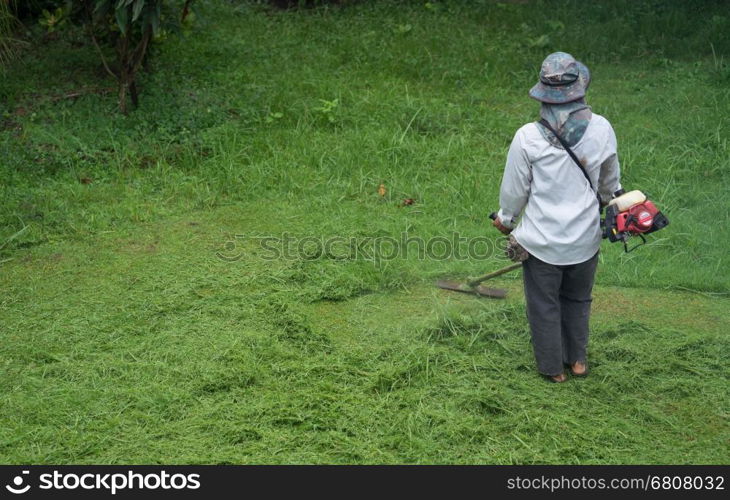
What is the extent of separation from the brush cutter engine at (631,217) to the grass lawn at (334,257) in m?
0.83

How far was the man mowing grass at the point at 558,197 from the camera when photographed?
446cm

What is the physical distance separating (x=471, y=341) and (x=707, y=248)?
2.13 m

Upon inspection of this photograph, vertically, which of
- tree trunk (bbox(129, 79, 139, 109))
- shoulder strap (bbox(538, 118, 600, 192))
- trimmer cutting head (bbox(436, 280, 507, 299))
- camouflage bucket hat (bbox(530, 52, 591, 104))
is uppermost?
camouflage bucket hat (bbox(530, 52, 591, 104))

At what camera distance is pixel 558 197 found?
4555 millimetres

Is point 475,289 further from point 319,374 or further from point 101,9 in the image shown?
point 101,9

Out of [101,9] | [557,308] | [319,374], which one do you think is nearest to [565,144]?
[557,308]

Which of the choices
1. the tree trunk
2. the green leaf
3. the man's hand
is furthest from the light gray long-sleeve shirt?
the tree trunk

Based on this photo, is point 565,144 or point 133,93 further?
point 133,93

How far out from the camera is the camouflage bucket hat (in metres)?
4.42

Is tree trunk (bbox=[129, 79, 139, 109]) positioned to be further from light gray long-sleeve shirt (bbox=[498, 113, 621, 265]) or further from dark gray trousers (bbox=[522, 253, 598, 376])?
dark gray trousers (bbox=[522, 253, 598, 376])

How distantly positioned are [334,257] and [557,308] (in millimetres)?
1983

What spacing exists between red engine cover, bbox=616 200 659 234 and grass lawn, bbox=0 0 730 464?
33.2 inches

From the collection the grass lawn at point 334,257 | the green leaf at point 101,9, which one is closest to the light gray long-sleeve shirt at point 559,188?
the grass lawn at point 334,257

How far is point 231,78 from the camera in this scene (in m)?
8.77
